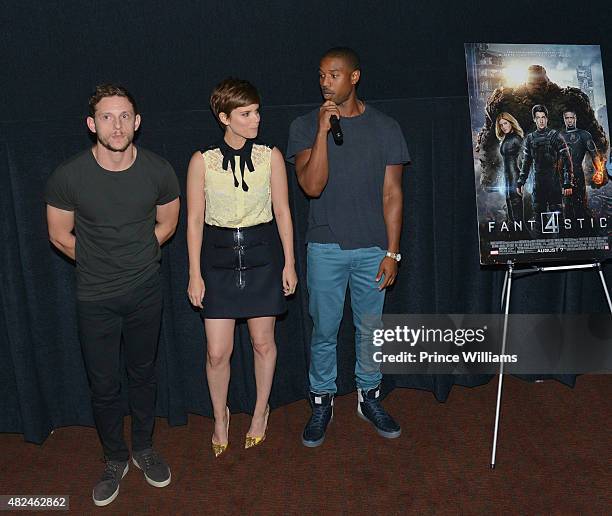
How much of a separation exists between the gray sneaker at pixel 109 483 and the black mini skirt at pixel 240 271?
723 millimetres

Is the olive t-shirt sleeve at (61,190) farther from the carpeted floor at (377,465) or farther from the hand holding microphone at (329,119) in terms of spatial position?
the carpeted floor at (377,465)

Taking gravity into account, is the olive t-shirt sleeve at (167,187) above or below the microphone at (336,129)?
below

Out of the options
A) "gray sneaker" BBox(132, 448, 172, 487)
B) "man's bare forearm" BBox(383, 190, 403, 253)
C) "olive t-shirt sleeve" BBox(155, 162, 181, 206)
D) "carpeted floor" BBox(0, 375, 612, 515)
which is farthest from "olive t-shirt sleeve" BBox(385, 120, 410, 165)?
"gray sneaker" BBox(132, 448, 172, 487)

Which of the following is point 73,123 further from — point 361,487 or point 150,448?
point 361,487

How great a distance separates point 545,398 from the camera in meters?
3.33

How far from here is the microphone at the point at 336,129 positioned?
97.9 inches

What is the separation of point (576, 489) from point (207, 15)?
259 cm

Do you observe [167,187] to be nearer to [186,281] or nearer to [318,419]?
[186,281]

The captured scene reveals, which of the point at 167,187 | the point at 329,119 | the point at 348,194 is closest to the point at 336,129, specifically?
the point at 329,119

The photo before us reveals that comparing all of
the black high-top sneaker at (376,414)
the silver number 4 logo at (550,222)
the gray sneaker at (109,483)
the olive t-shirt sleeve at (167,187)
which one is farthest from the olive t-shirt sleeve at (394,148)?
the gray sneaker at (109,483)

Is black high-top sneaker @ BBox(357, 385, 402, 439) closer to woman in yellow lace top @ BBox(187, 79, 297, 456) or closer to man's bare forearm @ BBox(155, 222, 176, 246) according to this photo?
woman in yellow lace top @ BBox(187, 79, 297, 456)

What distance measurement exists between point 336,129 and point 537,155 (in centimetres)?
94

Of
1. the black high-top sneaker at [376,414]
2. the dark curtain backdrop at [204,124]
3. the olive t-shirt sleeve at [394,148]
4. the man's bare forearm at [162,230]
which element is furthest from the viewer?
the black high-top sneaker at [376,414]

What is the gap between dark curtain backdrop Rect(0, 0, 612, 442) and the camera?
287 centimetres
